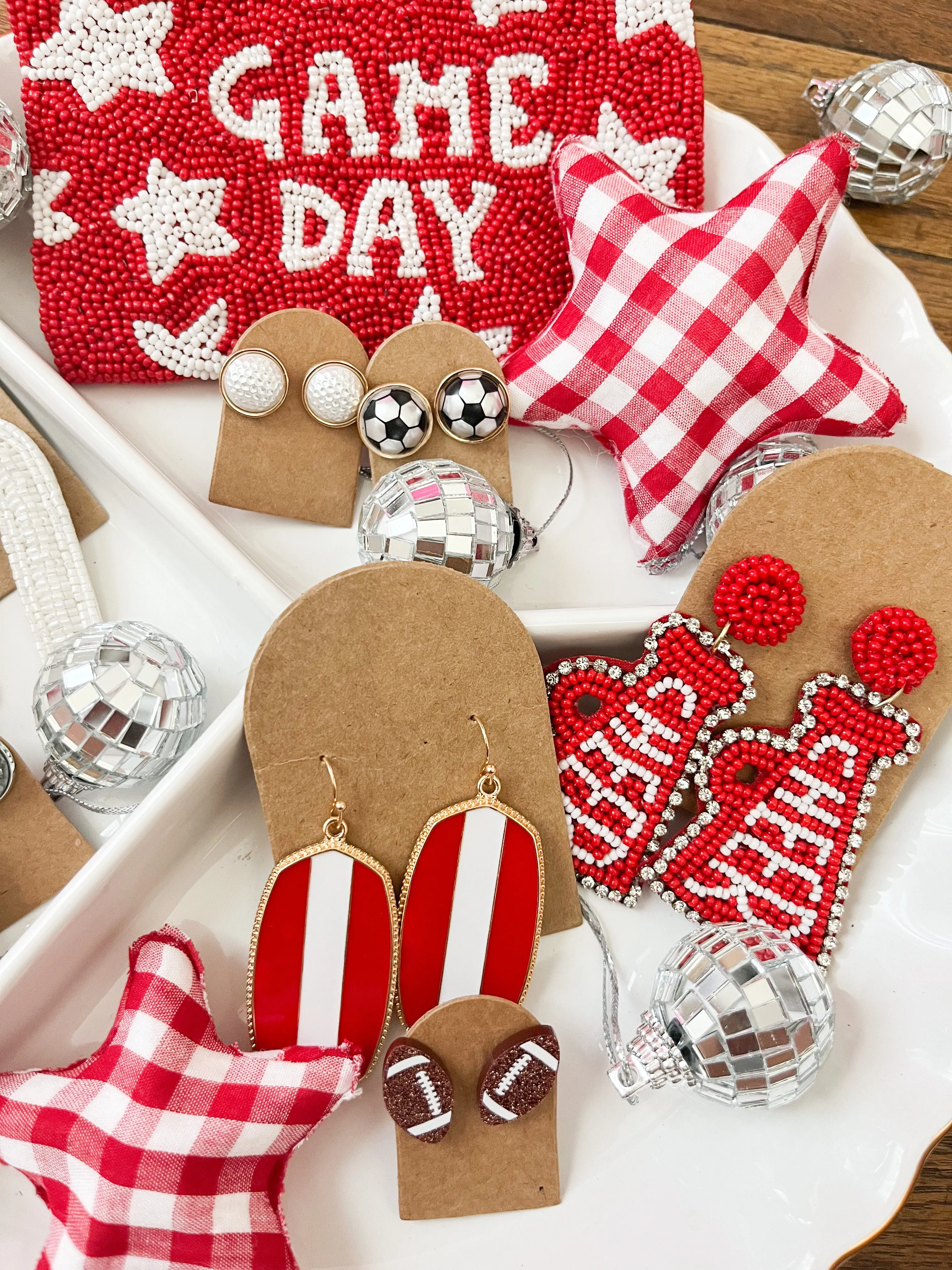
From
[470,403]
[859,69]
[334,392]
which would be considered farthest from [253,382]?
[859,69]

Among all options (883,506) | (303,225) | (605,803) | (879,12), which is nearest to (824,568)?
(883,506)

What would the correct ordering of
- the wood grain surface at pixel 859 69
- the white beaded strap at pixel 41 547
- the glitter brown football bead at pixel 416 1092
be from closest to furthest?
1. the glitter brown football bead at pixel 416 1092
2. the white beaded strap at pixel 41 547
3. the wood grain surface at pixel 859 69

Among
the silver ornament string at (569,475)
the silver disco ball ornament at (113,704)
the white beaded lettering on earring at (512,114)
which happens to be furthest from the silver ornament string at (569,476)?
the silver disco ball ornament at (113,704)

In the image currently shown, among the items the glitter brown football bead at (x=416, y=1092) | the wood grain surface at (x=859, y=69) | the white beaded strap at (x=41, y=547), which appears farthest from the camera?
the wood grain surface at (x=859, y=69)

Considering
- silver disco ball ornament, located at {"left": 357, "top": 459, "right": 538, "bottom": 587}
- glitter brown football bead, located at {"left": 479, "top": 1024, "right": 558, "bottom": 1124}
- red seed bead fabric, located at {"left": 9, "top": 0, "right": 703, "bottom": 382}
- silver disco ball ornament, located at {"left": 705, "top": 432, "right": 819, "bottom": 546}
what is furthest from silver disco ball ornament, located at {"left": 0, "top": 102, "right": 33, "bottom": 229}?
glitter brown football bead, located at {"left": 479, "top": 1024, "right": 558, "bottom": 1124}

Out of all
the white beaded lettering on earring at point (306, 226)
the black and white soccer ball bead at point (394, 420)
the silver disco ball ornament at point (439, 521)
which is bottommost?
the silver disco ball ornament at point (439, 521)

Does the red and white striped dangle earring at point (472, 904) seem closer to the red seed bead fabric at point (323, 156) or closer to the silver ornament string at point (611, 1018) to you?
the silver ornament string at point (611, 1018)

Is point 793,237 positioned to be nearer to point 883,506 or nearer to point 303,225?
→ point 883,506
